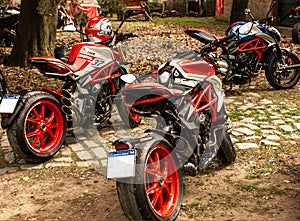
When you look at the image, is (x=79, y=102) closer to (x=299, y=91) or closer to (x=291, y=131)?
(x=291, y=131)

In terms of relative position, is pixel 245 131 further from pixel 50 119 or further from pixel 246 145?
pixel 50 119

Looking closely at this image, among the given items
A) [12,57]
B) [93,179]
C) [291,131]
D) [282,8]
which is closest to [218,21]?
[282,8]

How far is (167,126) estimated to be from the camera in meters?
4.17

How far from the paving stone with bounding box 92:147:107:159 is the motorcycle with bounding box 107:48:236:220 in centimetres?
128

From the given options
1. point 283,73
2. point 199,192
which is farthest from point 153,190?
point 283,73

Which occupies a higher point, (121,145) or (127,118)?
(121,145)

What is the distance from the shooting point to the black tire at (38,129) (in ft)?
15.9

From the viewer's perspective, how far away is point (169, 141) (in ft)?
13.0

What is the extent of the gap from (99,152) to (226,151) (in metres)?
1.48

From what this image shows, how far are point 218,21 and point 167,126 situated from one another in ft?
58.8

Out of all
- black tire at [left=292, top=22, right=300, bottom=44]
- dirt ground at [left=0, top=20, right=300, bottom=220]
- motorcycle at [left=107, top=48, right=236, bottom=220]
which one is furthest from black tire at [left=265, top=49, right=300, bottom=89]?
black tire at [left=292, top=22, right=300, bottom=44]

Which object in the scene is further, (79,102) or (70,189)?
(79,102)

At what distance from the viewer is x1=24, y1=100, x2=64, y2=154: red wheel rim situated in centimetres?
508

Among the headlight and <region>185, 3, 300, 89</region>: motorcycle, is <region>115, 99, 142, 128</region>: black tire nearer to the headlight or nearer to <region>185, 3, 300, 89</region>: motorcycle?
the headlight
